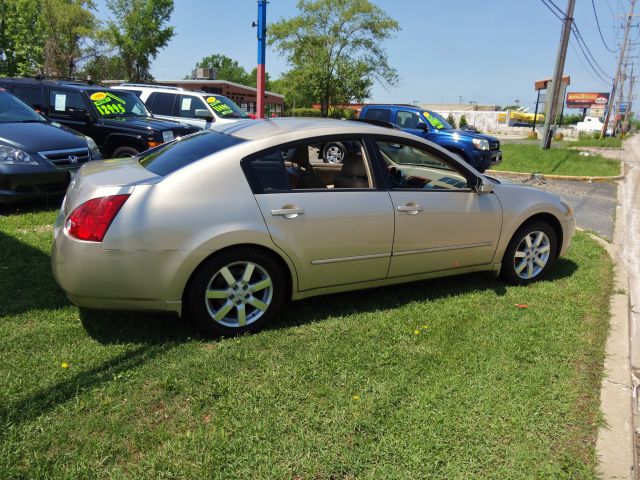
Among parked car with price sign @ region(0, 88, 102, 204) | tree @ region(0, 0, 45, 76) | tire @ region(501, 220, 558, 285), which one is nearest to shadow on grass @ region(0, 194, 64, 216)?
parked car with price sign @ region(0, 88, 102, 204)

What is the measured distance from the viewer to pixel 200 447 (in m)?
2.42

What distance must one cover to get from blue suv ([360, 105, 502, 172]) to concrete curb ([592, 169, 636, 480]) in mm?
8197

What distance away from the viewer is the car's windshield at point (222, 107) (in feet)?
37.2

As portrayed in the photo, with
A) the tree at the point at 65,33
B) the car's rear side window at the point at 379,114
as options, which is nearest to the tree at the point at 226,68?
the tree at the point at 65,33

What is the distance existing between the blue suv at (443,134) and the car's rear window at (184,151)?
379 inches

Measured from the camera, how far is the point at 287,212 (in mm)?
3473

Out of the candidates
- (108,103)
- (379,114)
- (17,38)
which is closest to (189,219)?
(108,103)

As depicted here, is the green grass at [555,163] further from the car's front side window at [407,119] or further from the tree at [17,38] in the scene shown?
the tree at [17,38]

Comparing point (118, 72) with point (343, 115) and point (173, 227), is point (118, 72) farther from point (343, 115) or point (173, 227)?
point (173, 227)

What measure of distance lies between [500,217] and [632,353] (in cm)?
151

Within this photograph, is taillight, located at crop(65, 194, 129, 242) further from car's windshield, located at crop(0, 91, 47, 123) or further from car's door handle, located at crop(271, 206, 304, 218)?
car's windshield, located at crop(0, 91, 47, 123)

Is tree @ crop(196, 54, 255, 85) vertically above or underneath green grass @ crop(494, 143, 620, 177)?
above

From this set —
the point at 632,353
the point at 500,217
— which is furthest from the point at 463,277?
the point at 632,353

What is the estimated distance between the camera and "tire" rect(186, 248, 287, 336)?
3316 mm
